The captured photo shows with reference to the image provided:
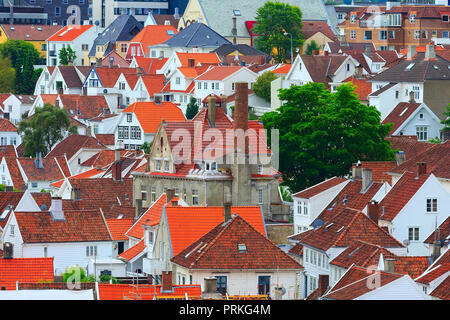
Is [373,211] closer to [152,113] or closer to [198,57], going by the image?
[152,113]

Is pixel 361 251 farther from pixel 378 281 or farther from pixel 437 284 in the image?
pixel 378 281

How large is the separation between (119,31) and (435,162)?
99.7m

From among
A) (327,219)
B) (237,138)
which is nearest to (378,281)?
(327,219)

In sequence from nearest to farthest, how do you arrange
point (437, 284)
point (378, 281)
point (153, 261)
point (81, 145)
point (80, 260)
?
point (378, 281) → point (437, 284) → point (153, 261) → point (80, 260) → point (81, 145)

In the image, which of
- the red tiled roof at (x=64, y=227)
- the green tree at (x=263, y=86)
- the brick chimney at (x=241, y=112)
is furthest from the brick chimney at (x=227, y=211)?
the green tree at (x=263, y=86)

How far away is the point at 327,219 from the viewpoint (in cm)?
5416

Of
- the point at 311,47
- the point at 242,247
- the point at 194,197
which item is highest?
the point at 311,47

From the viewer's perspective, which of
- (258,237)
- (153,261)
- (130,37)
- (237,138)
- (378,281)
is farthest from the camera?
(130,37)

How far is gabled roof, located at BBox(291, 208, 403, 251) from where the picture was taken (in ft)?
153

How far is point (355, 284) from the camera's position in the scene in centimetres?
3494

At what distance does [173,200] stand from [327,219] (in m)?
6.58

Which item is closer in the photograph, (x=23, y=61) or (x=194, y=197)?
(x=194, y=197)

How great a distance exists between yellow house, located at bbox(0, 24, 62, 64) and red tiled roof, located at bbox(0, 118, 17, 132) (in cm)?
5014

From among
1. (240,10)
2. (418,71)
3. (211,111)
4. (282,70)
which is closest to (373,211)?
(211,111)
